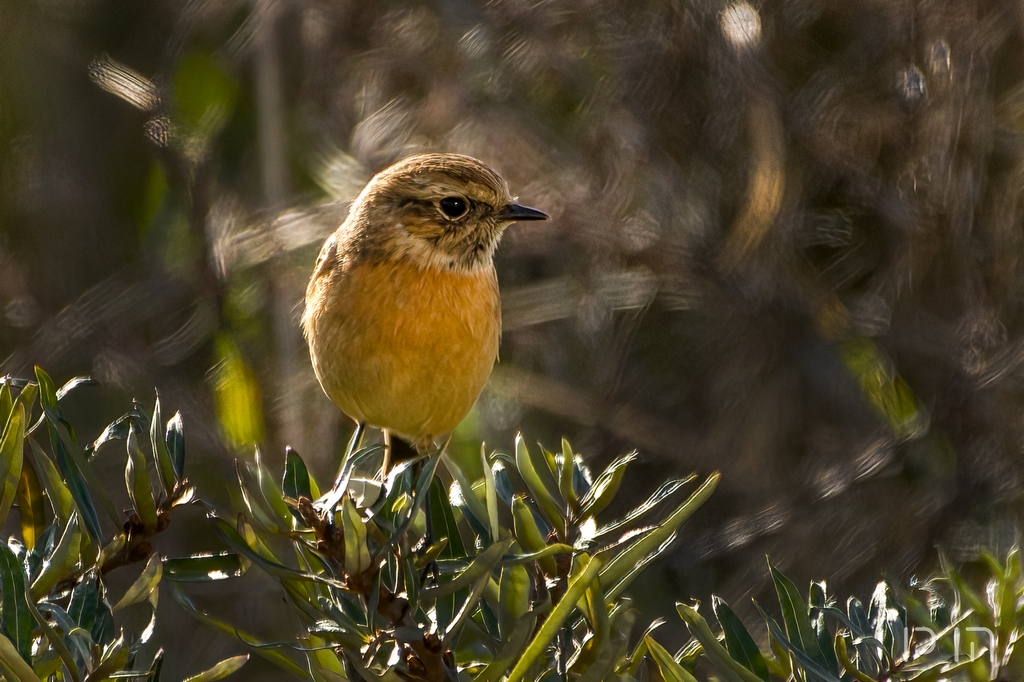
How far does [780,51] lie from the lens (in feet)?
12.3

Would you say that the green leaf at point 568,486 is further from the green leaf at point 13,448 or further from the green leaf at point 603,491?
the green leaf at point 13,448

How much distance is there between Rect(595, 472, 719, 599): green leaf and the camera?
113cm

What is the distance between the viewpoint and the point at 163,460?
1178 millimetres

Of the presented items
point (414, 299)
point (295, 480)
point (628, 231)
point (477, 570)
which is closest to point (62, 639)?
point (295, 480)

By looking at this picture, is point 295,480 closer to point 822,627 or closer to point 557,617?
point 557,617

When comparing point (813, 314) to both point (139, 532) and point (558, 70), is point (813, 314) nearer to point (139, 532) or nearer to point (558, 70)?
point (558, 70)

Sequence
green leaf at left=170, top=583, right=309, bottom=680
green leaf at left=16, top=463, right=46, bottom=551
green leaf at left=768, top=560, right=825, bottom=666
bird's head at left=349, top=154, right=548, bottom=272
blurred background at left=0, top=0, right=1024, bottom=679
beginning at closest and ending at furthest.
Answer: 1. green leaf at left=170, top=583, right=309, bottom=680
2. green leaf at left=768, top=560, right=825, bottom=666
3. green leaf at left=16, top=463, right=46, bottom=551
4. bird's head at left=349, top=154, right=548, bottom=272
5. blurred background at left=0, top=0, right=1024, bottom=679

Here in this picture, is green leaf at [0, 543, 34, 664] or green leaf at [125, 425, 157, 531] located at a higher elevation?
green leaf at [125, 425, 157, 531]

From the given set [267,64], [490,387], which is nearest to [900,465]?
[490,387]

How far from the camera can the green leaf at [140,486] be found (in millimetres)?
1155

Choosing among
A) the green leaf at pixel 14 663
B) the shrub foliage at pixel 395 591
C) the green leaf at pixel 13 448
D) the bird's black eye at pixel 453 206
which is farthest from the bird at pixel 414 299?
the green leaf at pixel 14 663

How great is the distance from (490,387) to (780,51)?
1.49 m

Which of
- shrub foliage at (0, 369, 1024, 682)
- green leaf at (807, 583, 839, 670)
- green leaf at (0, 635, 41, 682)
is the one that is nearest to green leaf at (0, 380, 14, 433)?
shrub foliage at (0, 369, 1024, 682)

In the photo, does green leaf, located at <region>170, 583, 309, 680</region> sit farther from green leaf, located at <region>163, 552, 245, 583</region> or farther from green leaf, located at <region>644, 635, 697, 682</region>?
green leaf, located at <region>644, 635, 697, 682</region>
